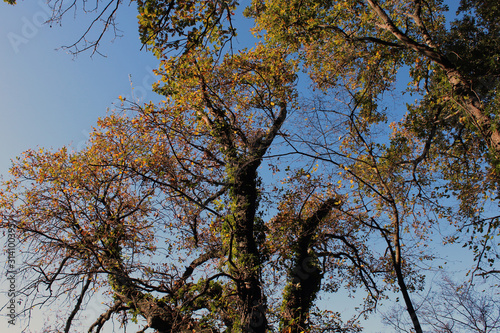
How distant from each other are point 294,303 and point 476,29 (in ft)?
30.1

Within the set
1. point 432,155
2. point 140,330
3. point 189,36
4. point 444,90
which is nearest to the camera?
point 189,36

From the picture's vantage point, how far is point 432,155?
32.3 ft

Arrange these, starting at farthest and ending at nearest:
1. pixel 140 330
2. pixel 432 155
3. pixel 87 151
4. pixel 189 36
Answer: pixel 87 151, pixel 432 155, pixel 140 330, pixel 189 36

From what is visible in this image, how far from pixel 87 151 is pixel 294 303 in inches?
354

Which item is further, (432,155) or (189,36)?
(432,155)

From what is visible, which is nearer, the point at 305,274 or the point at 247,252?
the point at 247,252

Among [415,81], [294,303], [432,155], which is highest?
[415,81]

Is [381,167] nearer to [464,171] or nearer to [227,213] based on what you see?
[464,171]

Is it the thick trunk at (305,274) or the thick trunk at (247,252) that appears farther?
the thick trunk at (305,274)

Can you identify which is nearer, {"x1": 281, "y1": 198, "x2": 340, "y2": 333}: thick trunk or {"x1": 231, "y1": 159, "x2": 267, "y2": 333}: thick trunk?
{"x1": 231, "y1": 159, "x2": 267, "y2": 333}: thick trunk

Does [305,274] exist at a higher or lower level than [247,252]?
higher

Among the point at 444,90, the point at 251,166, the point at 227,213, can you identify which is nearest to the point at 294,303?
the point at 227,213

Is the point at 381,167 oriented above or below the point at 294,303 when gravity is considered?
above

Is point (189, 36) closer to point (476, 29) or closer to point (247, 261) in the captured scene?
point (247, 261)
